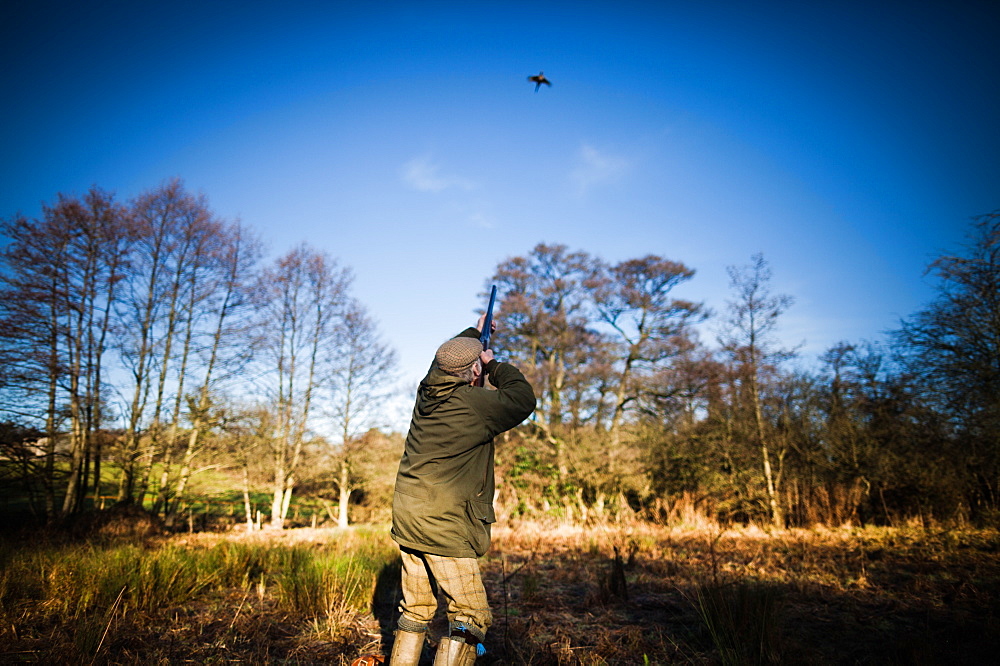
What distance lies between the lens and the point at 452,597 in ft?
7.52

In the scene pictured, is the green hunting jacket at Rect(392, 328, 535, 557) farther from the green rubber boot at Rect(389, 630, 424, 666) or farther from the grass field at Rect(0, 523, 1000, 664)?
the grass field at Rect(0, 523, 1000, 664)

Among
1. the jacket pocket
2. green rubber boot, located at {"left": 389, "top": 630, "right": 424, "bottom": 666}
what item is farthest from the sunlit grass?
the jacket pocket

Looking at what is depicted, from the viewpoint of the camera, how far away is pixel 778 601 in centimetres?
361

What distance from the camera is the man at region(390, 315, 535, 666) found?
2273mm

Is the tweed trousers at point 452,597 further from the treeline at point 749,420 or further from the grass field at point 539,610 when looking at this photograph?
the treeline at point 749,420

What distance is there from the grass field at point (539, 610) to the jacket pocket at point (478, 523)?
34.7 inches

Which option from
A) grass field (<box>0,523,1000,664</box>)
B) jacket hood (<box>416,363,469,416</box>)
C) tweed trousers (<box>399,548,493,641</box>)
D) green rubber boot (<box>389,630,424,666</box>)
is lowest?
grass field (<box>0,523,1000,664</box>)

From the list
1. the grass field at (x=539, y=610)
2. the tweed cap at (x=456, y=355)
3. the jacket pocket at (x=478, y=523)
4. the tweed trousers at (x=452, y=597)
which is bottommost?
the grass field at (x=539, y=610)

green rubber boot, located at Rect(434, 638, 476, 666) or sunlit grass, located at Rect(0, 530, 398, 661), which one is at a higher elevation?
green rubber boot, located at Rect(434, 638, 476, 666)

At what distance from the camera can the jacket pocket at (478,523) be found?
2370 millimetres

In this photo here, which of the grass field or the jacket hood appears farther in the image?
the grass field

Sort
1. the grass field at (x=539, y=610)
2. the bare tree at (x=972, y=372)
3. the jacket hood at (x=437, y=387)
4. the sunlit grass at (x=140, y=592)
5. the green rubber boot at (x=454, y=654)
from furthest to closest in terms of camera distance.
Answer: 1. the bare tree at (x=972, y=372)
2. the sunlit grass at (x=140, y=592)
3. the grass field at (x=539, y=610)
4. the jacket hood at (x=437, y=387)
5. the green rubber boot at (x=454, y=654)

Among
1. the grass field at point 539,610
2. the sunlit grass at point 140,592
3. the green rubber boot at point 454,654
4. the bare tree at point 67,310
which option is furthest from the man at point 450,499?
the bare tree at point 67,310

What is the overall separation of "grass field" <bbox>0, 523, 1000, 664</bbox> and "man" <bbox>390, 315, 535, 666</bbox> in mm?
776
